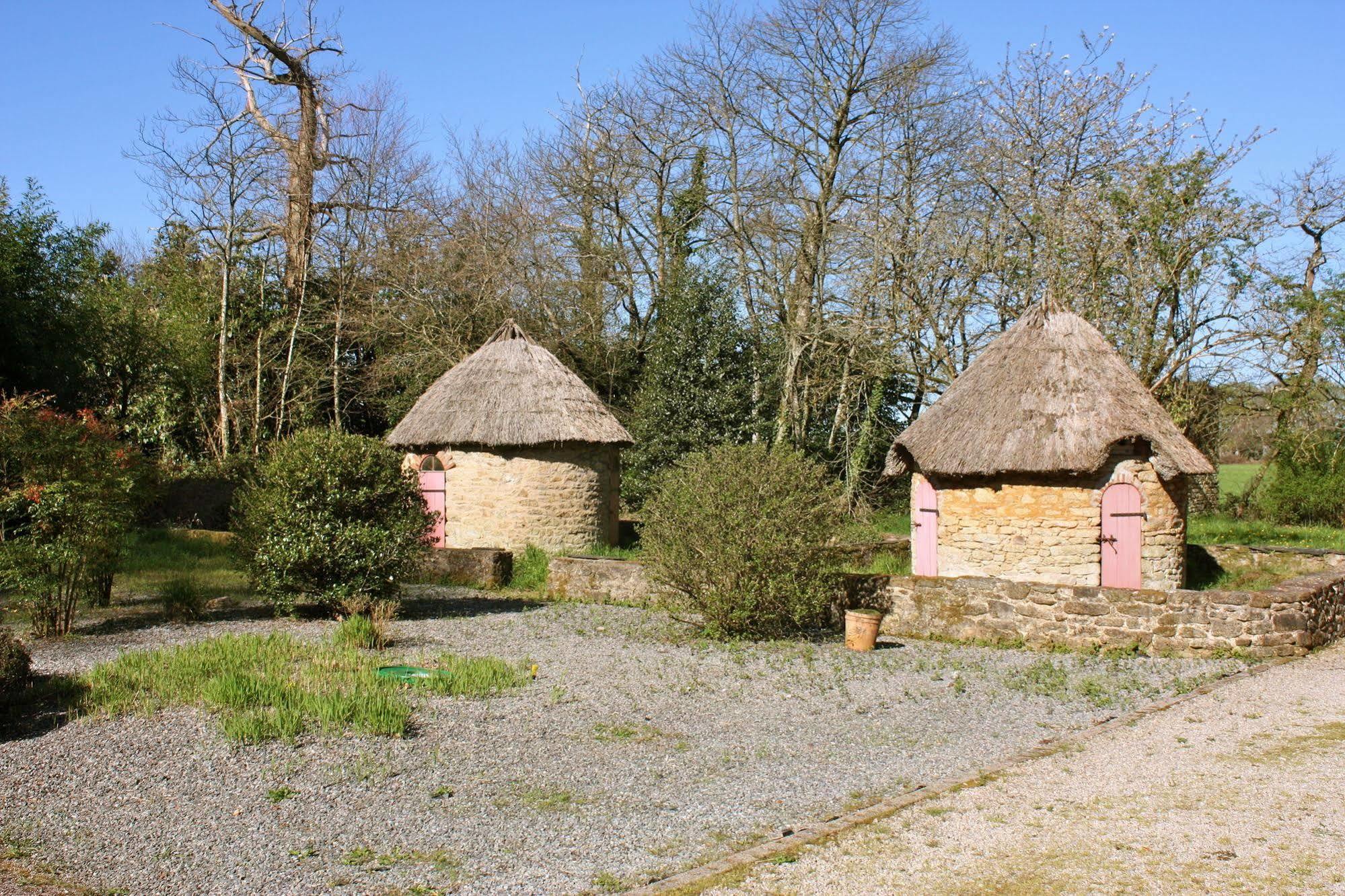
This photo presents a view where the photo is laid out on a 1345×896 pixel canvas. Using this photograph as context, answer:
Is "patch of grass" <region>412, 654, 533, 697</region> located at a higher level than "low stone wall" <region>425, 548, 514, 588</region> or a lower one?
lower

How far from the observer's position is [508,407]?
19062 millimetres

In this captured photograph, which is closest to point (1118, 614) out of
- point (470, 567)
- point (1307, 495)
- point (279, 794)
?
point (279, 794)

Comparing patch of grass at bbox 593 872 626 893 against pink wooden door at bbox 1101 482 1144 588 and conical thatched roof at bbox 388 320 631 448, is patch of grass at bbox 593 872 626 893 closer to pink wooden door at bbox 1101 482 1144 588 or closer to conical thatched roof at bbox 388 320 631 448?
pink wooden door at bbox 1101 482 1144 588

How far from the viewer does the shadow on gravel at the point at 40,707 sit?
284 inches

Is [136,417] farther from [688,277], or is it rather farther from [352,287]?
[688,277]

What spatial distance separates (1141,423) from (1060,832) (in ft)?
32.2

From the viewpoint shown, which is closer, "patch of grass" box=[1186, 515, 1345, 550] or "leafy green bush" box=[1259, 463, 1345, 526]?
"patch of grass" box=[1186, 515, 1345, 550]

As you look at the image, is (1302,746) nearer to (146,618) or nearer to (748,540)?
(748,540)

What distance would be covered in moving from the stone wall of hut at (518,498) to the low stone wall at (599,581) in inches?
140

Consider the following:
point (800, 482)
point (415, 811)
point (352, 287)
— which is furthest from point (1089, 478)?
point (352, 287)

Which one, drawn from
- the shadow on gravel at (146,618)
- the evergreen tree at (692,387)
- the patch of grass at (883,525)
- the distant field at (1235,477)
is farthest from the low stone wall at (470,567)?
the distant field at (1235,477)

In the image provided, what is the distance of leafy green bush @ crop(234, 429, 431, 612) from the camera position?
12.2m

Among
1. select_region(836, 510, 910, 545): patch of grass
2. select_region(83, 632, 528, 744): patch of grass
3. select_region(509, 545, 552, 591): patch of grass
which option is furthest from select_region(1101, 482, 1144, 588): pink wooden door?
select_region(83, 632, 528, 744): patch of grass

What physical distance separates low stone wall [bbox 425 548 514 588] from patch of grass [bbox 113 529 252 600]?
2.83 meters
